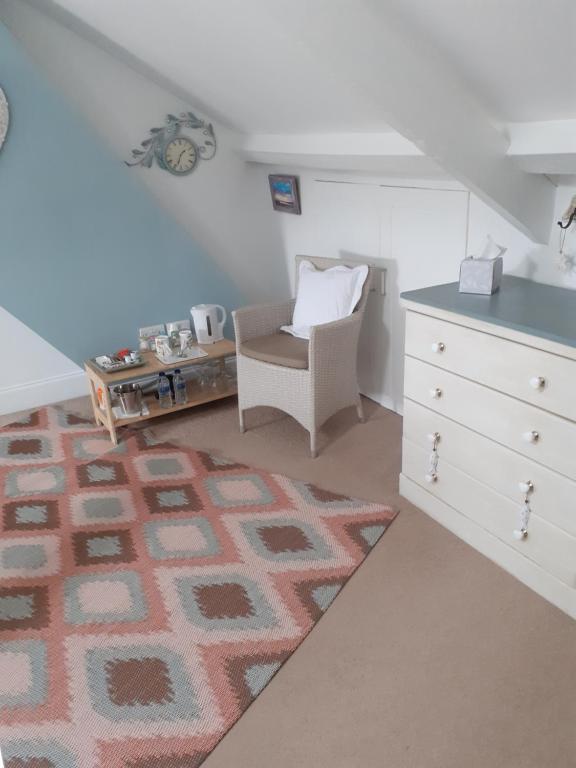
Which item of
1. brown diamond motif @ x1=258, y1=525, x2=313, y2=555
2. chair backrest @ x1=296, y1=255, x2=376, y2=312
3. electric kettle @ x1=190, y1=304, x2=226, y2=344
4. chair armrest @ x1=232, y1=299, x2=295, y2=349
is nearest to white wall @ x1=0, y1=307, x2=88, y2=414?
electric kettle @ x1=190, y1=304, x2=226, y2=344

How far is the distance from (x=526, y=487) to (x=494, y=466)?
143 millimetres

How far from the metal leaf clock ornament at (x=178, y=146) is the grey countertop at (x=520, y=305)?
194 cm

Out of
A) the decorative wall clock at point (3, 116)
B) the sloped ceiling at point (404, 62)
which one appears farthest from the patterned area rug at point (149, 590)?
the decorative wall clock at point (3, 116)

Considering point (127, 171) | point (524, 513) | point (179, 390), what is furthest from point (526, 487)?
point (127, 171)

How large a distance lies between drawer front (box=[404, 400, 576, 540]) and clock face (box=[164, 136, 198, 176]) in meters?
2.09

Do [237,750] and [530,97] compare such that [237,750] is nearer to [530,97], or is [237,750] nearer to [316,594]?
[316,594]

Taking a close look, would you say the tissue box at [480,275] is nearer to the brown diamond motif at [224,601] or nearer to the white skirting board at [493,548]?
the white skirting board at [493,548]

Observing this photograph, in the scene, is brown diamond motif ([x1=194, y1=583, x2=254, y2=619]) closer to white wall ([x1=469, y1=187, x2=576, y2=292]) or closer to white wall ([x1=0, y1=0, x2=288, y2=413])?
white wall ([x1=469, y1=187, x2=576, y2=292])

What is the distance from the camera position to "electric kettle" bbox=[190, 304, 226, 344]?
341 centimetres

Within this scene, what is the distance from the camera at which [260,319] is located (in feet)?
10.3

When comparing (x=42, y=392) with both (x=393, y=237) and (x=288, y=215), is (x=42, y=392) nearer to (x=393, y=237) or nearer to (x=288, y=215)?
(x=288, y=215)

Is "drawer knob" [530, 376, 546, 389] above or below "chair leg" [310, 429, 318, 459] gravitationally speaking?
above

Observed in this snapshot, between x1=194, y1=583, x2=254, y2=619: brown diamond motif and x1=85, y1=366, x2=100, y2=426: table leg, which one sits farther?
x1=85, y1=366, x2=100, y2=426: table leg

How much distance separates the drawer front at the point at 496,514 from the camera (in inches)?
75.2
